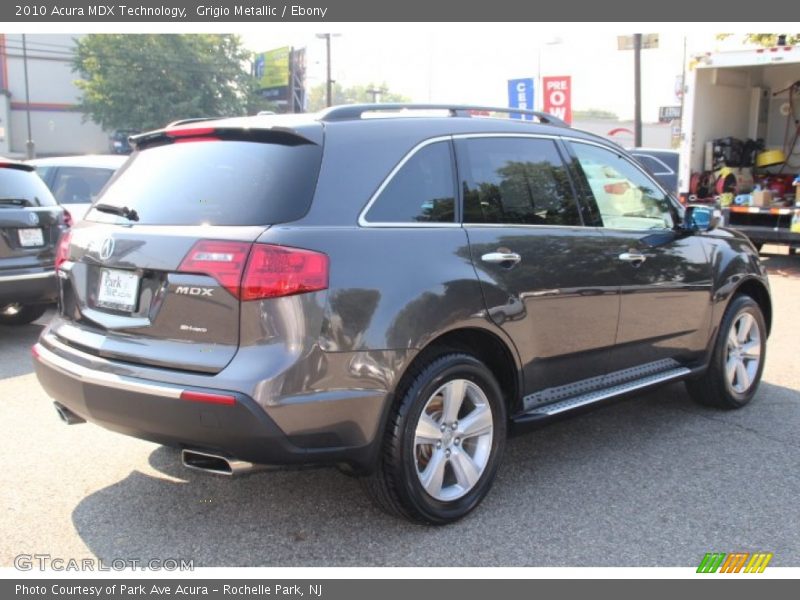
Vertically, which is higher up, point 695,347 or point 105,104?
point 105,104

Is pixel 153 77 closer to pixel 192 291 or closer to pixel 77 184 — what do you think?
pixel 77 184

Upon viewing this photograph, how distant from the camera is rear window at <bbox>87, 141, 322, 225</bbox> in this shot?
3.14 metres

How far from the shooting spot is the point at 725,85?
1417 cm

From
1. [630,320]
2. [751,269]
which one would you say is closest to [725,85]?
[751,269]

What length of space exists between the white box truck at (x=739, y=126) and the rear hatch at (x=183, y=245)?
11.6 metres

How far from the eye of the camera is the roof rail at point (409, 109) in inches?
137

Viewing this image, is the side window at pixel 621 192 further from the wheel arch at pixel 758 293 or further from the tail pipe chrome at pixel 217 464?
the tail pipe chrome at pixel 217 464

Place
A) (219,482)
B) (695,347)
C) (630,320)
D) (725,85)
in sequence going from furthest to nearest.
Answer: (725,85), (695,347), (630,320), (219,482)

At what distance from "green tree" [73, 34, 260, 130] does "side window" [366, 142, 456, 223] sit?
52500 mm

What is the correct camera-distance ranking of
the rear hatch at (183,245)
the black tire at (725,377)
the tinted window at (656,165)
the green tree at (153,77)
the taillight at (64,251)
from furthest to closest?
the green tree at (153,77) → the tinted window at (656,165) → the black tire at (725,377) → the taillight at (64,251) → the rear hatch at (183,245)

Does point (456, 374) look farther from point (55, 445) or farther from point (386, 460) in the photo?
point (55, 445)

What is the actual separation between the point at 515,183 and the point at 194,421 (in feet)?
6.63

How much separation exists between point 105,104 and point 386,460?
182 feet

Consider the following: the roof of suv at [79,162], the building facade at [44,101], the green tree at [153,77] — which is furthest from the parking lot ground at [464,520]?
the building facade at [44,101]
